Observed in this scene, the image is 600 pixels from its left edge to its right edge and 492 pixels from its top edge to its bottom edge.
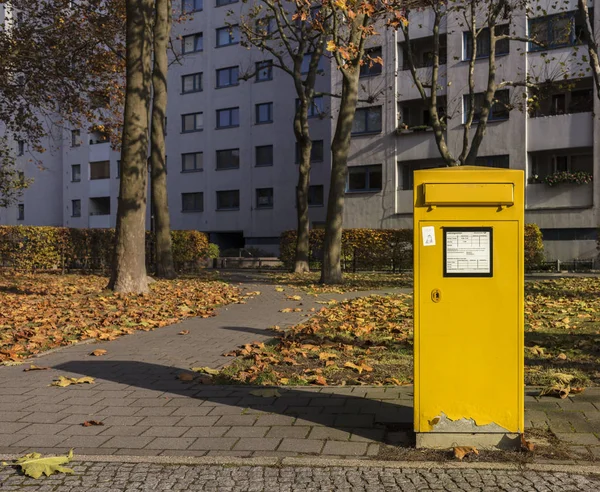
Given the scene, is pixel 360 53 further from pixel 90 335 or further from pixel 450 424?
pixel 450 424

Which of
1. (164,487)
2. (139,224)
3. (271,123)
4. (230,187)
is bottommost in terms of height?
Result: (164,487)

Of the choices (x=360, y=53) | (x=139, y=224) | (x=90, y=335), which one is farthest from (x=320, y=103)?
(x=90, y=335)

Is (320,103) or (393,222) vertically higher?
(320,103)

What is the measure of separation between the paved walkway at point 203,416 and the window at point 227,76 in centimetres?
4028

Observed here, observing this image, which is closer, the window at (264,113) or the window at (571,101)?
the window at (571,101)

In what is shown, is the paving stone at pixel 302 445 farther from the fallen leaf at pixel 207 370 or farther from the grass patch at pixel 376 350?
the fallen leaf at pixel 207 370

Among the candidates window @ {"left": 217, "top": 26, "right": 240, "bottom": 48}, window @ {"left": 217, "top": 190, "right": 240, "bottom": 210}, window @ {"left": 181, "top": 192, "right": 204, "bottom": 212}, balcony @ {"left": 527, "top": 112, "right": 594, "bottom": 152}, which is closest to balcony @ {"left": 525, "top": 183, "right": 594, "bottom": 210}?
balcony @ {"left": 527, "top": 112, "right": 594, "bottom": 152}

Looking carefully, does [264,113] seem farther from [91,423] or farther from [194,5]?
[91,423]

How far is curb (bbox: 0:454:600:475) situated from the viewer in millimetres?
3746

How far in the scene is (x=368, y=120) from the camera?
119 ft

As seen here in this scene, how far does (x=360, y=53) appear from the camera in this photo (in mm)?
16125

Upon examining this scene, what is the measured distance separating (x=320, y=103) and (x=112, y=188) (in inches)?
830

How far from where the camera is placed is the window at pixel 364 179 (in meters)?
35.9

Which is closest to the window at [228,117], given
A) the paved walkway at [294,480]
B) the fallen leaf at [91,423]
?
the fallen leaf at [91,423]
